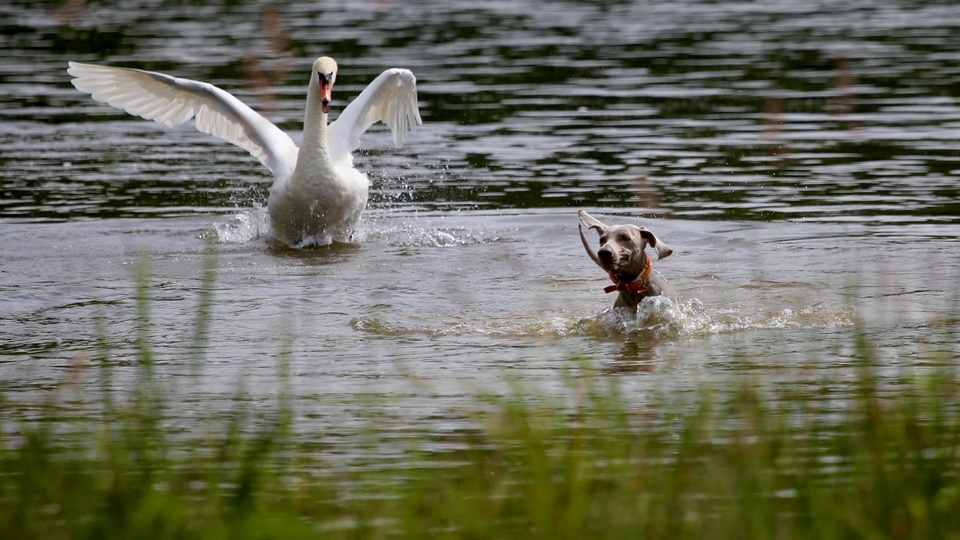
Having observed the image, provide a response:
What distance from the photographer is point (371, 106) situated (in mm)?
13180

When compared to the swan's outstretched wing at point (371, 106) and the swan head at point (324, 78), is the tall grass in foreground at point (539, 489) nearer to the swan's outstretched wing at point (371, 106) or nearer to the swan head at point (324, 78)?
the swan head at point (324, 78)

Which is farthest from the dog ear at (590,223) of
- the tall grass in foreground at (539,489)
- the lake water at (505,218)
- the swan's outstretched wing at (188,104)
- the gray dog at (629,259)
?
the swan's outstretched wing at (188,104)

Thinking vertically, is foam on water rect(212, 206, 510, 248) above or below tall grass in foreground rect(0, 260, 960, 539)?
below

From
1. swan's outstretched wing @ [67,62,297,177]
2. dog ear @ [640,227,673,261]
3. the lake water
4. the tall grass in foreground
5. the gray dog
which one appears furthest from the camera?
swan's outstretched wing @ [67,62,297,177]

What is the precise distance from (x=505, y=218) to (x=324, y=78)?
2057mm

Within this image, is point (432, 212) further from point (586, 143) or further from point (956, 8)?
point (956, 8)

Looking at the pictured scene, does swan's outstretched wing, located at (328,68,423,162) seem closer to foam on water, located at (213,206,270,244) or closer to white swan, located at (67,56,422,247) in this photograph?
white swan, located at (67,56,422,247)

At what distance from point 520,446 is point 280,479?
0.98 metres

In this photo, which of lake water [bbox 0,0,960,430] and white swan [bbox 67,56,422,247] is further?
white swan [bbox 67,56,422,247]

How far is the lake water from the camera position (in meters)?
7.88

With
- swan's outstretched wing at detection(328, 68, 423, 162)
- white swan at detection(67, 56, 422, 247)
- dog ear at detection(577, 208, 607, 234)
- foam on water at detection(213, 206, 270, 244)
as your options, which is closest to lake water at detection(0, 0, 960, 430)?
foam on water at detection(213, 206, 270, 244)

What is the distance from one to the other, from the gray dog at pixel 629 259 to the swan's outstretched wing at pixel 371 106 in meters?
4.26

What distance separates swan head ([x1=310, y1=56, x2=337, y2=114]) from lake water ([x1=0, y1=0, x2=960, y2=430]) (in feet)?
2.00

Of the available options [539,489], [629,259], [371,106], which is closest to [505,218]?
[371,106]
